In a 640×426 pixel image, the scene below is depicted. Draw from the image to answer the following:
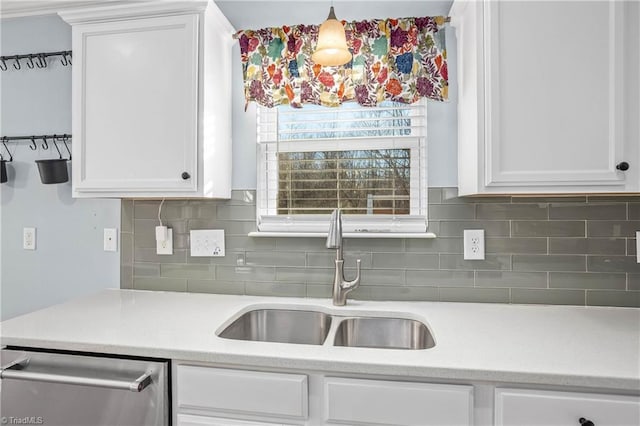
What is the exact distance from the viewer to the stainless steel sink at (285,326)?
1.65 m

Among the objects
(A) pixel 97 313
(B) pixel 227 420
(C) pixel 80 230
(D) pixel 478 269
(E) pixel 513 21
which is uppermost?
(E) pixel 513 21

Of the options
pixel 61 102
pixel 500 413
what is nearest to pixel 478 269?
pixel 500 413

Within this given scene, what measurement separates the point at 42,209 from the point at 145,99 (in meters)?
0.95

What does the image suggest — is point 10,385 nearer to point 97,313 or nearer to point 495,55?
point 97,313

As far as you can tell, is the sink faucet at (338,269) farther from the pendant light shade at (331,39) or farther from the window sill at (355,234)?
the pendant light shade at (331,39)

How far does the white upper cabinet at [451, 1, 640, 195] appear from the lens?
1.32m

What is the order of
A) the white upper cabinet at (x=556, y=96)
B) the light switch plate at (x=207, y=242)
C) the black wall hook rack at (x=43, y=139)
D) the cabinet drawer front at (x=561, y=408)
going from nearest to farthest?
the cabinet drawer front at (x=561, y=408)
the white upper cabinet at (x=556, y=96)
the light switch plate at (x=207, y=242)
the black wall hook rack at (x=43, y=139)

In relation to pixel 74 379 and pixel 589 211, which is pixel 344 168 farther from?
pixel 74 379

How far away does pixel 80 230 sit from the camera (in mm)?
2004

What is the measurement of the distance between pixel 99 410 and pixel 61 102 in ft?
5.04

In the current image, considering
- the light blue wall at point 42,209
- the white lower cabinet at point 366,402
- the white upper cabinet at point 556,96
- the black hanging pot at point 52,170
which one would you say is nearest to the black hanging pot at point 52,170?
the black hanging pot at point 52,170

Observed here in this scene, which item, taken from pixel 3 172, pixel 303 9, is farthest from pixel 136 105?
pixel 3 172

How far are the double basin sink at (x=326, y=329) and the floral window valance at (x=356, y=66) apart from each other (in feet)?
3.01

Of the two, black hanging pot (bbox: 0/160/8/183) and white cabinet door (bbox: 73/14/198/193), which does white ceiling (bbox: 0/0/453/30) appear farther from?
black hanging pot (bbox: 0/160/8/183)
